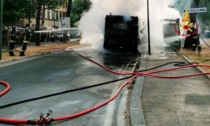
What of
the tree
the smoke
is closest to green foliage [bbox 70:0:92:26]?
the tree

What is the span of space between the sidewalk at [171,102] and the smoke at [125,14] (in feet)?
45.5

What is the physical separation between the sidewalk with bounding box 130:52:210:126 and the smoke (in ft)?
45.5

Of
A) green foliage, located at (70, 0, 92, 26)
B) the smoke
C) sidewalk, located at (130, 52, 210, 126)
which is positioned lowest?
sidewalk, located at (130, 52, 210, 126)

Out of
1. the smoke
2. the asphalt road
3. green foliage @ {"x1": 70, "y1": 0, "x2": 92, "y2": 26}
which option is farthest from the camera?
green foliage @ {"x1": 70, "y1": 0, "x2": 92, "y2": 26}

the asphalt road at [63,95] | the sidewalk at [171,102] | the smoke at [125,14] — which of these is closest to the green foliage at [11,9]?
the smoke at [125,14]

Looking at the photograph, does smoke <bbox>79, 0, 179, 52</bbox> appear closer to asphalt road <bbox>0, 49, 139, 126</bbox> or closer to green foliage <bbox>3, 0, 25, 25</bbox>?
green foliage <bbox>3, 0, 25, 25</bbox>

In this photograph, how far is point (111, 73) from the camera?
541 inches

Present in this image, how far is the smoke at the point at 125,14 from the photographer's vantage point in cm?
2513

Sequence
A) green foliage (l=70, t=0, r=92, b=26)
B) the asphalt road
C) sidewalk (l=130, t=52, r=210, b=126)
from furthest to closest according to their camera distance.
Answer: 1. green foliage (l=70, t=0, r=92, b=26)
2. the asphalt road
3. sidewalk (l=130, t=52, r=210, b=126)

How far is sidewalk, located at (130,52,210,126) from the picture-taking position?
6504mm

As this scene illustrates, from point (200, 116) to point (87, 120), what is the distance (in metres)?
2.07

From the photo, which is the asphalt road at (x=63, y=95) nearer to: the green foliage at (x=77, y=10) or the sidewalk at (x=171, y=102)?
the sidewalk at (x=171, y=102)

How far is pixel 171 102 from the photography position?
8.01 meters

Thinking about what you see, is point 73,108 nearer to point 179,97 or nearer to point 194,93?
point 179,97
